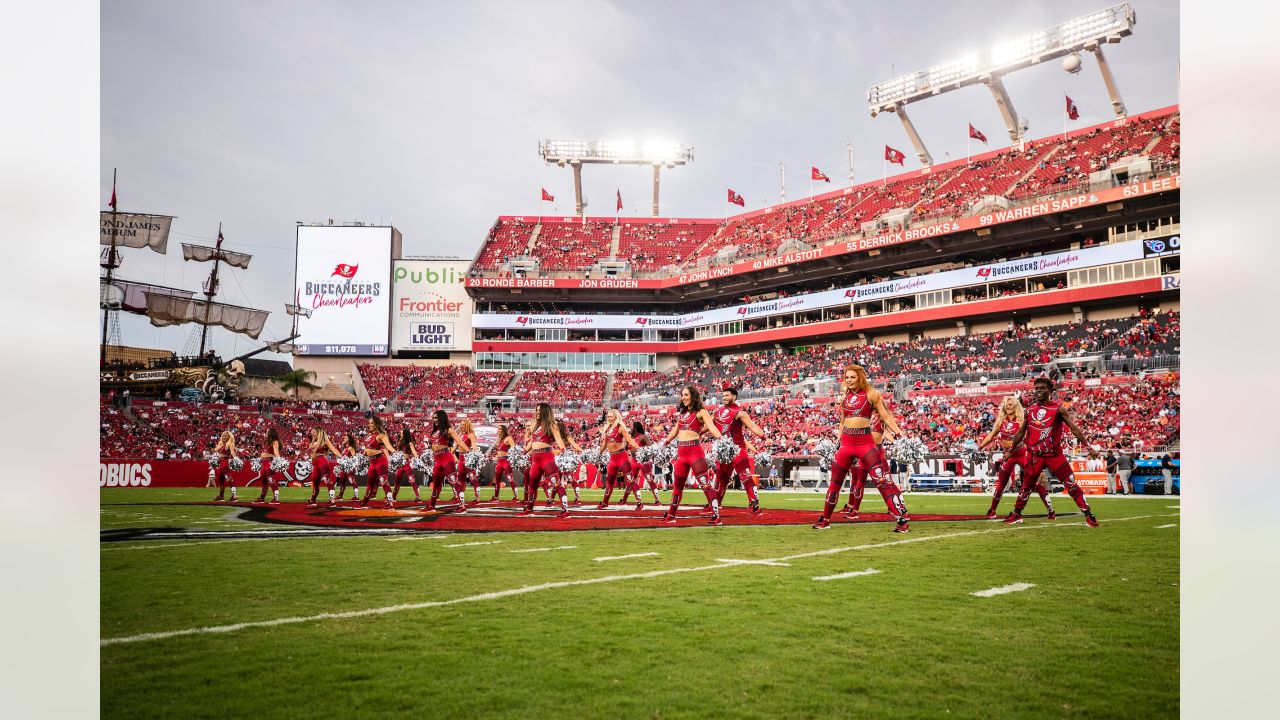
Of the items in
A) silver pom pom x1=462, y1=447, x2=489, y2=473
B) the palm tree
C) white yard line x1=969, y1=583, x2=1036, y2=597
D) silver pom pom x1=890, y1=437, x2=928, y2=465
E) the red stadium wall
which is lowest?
white yard line x1=969, y1=583, x2=1036, y2=597

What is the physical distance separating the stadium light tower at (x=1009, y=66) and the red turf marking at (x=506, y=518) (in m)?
47.2

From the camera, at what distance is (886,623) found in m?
5.21

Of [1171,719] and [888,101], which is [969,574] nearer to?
[1171,719]

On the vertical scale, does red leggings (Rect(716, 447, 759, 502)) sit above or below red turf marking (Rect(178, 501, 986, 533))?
above

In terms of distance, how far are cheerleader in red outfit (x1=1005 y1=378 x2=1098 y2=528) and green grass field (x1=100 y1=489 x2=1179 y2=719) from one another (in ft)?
9.45

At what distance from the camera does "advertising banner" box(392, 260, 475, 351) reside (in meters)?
63.8

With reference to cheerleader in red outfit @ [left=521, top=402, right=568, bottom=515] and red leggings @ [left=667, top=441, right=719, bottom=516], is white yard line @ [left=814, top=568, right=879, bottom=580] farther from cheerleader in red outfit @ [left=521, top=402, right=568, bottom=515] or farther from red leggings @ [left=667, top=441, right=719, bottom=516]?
cheerleader in red outfit @ [left=521, top=402, right=568, bottom=515]

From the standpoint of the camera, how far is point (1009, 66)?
5262 centimetres

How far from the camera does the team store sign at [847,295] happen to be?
4169cm

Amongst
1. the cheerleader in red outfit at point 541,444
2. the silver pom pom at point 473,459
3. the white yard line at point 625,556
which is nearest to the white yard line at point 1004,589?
the white yard line at point 625,556

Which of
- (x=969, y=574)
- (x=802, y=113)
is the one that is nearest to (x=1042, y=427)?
(x=969, y=574)

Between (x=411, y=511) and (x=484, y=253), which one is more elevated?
(x=484, y=253)

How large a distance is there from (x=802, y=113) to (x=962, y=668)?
21.3 feet

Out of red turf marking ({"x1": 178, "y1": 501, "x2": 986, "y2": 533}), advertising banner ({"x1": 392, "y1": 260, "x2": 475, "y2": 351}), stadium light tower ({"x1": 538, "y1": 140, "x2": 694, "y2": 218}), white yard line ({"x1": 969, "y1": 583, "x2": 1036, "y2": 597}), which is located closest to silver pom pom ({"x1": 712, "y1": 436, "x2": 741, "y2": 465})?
red turf marking ({"x1": 178, "y1": 501, "x2": 986, "y2": 533})
